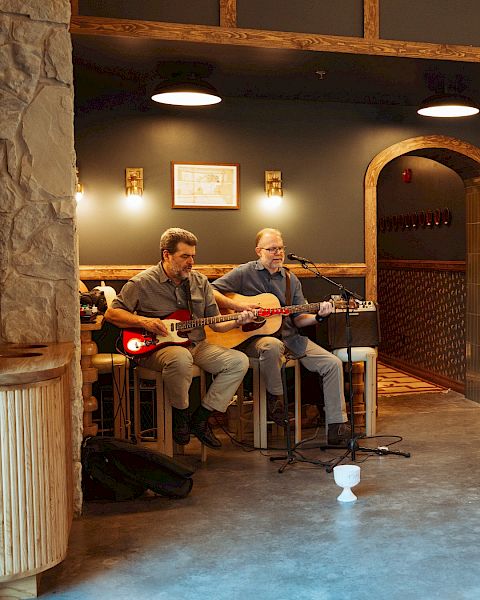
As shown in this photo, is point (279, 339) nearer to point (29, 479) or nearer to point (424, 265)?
point (29, 479)

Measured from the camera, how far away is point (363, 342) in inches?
220

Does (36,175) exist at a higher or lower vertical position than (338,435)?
higher

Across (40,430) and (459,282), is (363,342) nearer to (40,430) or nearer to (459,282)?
(459,282)

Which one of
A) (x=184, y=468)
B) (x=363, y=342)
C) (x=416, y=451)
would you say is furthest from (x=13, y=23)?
(x=416, y=451)

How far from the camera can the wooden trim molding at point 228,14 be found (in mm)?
4902

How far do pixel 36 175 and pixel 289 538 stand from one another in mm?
2084

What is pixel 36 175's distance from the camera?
12.3 feet

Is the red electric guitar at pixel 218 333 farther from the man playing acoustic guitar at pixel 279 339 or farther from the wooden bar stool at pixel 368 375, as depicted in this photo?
the wooden bar stool at pixel 368 375

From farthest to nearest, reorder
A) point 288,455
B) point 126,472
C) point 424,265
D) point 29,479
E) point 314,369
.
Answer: point 424,265, point 314,369, point 288,455, point 126,472, point 29,479

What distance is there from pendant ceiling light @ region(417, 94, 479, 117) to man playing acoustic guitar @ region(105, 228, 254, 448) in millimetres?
2113

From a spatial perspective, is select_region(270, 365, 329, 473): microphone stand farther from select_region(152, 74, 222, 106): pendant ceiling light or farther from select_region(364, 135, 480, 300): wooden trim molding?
select_region(152, 74, 222, 106): pendant ceiling light

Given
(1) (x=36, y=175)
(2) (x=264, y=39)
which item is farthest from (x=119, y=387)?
(2) (x=264, y=39)

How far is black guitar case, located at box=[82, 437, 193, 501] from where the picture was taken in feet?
13.6

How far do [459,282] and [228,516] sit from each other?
413cm
